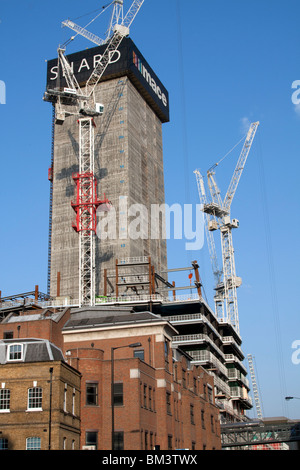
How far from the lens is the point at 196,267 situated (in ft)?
374

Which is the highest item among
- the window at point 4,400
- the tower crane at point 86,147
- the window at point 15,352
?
the tower crane at point 86,147

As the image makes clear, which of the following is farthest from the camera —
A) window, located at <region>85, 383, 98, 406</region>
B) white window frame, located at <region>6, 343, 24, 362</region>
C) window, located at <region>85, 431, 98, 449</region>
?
window, located at <region>85, 383, 98, 406</region>

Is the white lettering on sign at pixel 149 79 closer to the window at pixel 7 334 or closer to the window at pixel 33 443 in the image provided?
the window at pixel 7 334

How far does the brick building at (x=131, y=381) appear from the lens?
59.1 meters

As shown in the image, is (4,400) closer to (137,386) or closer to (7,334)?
(137,386)

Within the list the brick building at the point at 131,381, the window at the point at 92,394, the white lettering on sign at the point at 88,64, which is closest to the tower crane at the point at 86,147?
the white lettering on sign at the point at 88,64

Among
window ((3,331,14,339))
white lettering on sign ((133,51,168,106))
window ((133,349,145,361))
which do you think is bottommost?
window ((133,349,145,361))

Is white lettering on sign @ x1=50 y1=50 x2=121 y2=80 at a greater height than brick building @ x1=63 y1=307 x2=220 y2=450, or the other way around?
white lettering on sign @ x1=50 y1=50 x2=121 y2=80

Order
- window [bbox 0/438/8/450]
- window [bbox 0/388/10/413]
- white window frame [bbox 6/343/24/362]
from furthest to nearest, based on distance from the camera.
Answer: white window frame [bbox 6/343/24/362] < window [bbox 0/388/10/413] < window [bbox 0/438/8/450]

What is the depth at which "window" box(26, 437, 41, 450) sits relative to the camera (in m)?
50.8

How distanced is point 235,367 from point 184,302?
3483 cm

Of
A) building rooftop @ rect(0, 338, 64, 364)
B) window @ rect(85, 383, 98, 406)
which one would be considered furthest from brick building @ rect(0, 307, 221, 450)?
building rooftop @ rect(0, 338, 64, 364)

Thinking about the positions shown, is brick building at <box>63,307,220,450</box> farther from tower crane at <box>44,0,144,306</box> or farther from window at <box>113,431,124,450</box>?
tower crane at <box>44,0,144,306</box>

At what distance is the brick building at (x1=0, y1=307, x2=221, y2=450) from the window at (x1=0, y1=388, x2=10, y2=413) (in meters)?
2.12
